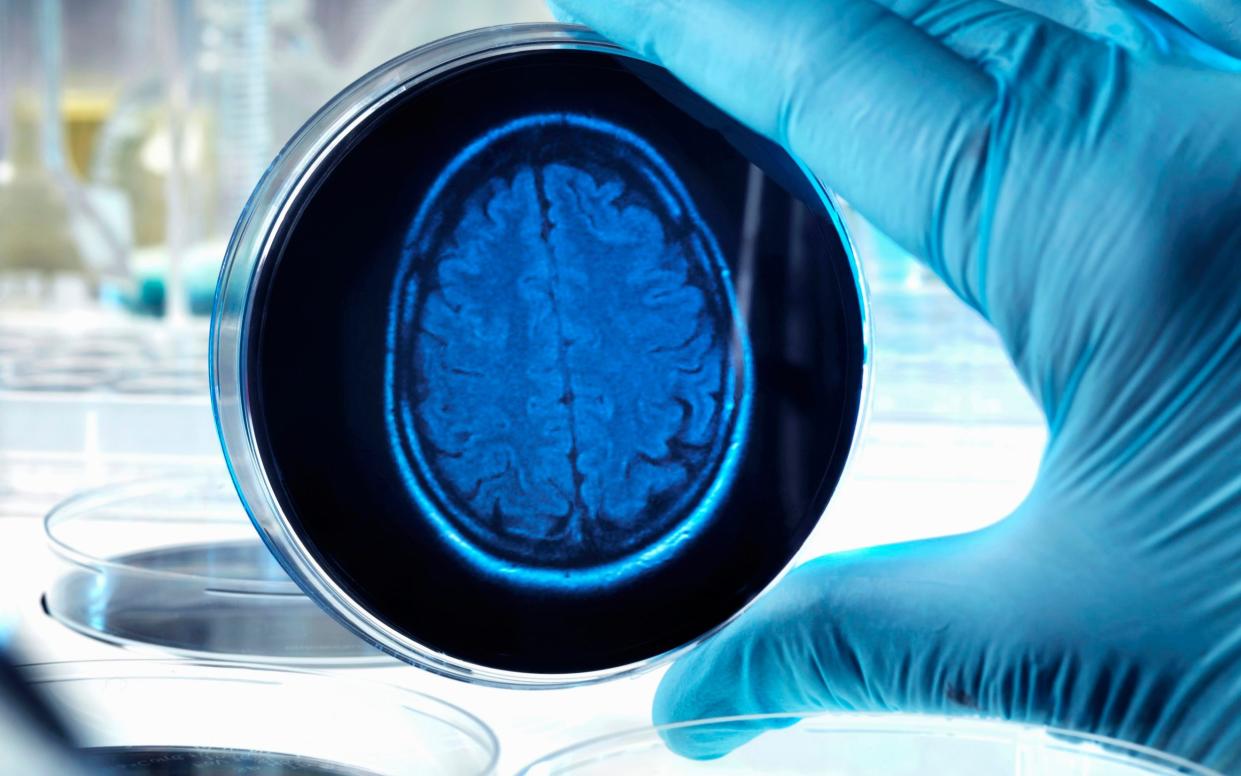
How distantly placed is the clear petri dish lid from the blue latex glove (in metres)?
0.14

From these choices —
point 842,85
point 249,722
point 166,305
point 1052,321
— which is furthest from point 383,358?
point 166,305

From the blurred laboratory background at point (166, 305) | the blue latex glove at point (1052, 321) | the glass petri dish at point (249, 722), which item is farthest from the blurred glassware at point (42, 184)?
the blue latex glove at point (1052, 321)

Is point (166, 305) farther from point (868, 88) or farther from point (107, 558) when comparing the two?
point (868, 88)

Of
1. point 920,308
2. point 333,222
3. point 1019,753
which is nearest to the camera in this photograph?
point 1019,753

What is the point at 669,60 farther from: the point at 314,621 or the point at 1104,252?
the point at 314,621

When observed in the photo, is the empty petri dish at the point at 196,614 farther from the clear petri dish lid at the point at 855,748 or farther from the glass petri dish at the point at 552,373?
the clear petri dish lid at the point at 855,748

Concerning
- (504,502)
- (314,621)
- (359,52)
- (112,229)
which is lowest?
(314,621)

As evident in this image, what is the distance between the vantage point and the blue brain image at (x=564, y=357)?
2.84 feet

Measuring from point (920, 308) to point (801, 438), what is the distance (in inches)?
60.5

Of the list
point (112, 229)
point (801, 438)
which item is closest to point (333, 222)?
point (801, 438)

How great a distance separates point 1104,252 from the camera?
2.77 ft

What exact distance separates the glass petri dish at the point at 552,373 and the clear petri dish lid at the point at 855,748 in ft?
0.50

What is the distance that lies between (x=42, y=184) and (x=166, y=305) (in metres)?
0.44

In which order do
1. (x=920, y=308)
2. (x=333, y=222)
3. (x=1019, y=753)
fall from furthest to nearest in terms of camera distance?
1. (x=920, y=308)
2. (x=333, y=222)
3. (x=1019, y=753)
